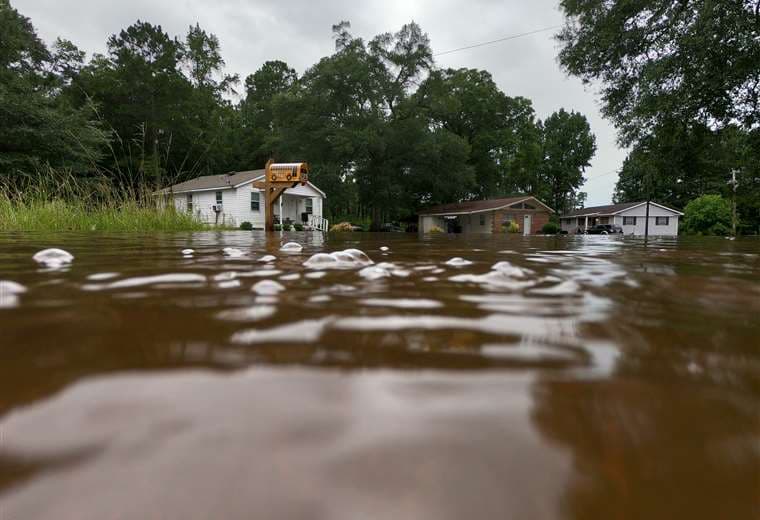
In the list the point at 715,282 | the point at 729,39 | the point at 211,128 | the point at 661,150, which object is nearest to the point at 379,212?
the point at 211,128

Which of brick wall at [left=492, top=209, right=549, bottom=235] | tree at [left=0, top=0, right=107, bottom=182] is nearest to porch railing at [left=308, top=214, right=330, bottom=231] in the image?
tree at [left=0, top=0, right=107, bottom=182]

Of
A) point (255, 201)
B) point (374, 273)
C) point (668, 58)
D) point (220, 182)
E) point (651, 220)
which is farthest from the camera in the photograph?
point (651, 220)

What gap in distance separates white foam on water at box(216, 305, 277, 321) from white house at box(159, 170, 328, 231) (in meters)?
24.6

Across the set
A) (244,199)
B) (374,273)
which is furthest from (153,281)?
(244,199)

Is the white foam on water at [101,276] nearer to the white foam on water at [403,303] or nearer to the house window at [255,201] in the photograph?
the white foam on water at [403,303]

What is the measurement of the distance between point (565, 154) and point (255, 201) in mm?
44947

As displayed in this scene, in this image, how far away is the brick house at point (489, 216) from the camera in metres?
37.0

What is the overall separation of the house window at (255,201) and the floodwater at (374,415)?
27867mm

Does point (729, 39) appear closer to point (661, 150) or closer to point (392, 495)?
point (661, 150)

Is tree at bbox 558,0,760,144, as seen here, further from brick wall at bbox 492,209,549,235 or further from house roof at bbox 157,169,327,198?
brick wall at bbox 492,209,549,235

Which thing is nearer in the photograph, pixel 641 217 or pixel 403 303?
pixel 403 303

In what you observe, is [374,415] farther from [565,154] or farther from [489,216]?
[565,154]

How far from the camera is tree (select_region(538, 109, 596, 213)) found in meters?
56.3

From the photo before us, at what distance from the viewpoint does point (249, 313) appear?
91 centimetres
